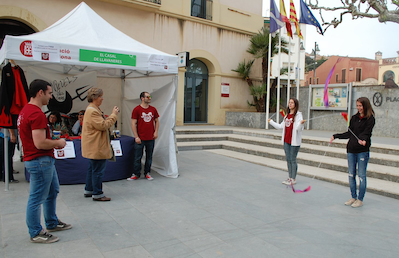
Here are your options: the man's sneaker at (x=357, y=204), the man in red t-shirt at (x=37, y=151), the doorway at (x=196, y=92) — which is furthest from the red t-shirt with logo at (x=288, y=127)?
the doorway at (x=196, y=92)

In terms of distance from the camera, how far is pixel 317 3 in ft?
58.2

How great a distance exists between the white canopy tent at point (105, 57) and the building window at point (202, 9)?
8.08 metres

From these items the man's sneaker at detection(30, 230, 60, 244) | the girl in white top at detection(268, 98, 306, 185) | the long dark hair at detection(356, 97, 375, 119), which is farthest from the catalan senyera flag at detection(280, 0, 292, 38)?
the man's sneaker at detection(30, 230, 60, 244)

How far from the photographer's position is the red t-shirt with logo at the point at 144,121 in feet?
21.6

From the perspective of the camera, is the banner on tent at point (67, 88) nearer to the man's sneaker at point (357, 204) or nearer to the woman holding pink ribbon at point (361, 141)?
the woman holding pink ribbon at point (361, 141)

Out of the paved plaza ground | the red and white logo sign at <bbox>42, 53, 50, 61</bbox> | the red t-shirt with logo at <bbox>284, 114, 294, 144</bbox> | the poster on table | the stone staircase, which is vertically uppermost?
the red and white logo sign at <bbox>42, 53, 50, 61</bbox>

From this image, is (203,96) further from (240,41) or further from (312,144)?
(312,144)

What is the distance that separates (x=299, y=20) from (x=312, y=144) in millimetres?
5620

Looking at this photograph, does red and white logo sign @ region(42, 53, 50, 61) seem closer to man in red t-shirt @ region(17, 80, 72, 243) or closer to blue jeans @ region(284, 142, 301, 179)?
man in red t-shirt @ region(17, 80, 72, 243)

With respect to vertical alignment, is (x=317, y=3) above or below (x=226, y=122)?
above

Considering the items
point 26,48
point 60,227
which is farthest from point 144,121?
point 60,227

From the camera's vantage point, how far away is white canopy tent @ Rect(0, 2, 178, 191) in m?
5.57

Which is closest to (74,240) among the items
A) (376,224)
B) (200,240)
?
(200,240)

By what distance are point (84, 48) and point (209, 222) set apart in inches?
155
